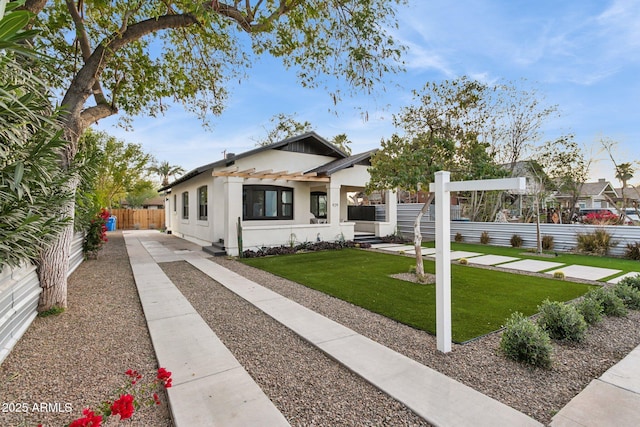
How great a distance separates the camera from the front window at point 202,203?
13613mm

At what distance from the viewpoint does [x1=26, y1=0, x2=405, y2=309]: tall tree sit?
4922 millimetres

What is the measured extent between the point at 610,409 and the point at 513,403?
70 centimetres

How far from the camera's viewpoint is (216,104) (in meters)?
8.16

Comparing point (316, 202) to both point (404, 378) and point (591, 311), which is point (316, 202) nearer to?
point (591, 311)

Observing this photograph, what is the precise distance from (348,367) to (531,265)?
7.91 meters

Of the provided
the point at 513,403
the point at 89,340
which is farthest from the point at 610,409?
the point at 89,340

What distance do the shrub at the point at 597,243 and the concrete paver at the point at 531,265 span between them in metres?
2.60

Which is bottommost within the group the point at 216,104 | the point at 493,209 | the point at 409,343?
the point at 409,343

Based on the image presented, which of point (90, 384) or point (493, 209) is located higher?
point (493, 209)

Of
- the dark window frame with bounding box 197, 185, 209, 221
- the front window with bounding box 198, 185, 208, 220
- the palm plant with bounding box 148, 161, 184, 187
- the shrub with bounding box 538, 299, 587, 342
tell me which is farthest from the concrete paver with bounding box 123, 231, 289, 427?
the palm plant with bounding box 148, 161, 184, 187

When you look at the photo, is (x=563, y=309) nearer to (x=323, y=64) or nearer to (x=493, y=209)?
(x=323, y=64)

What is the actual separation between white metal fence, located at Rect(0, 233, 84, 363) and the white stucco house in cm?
616

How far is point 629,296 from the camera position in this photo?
4922 millimetres

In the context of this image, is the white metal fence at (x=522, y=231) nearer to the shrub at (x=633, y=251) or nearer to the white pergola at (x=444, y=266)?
the shrub at (x=633, y=251)
